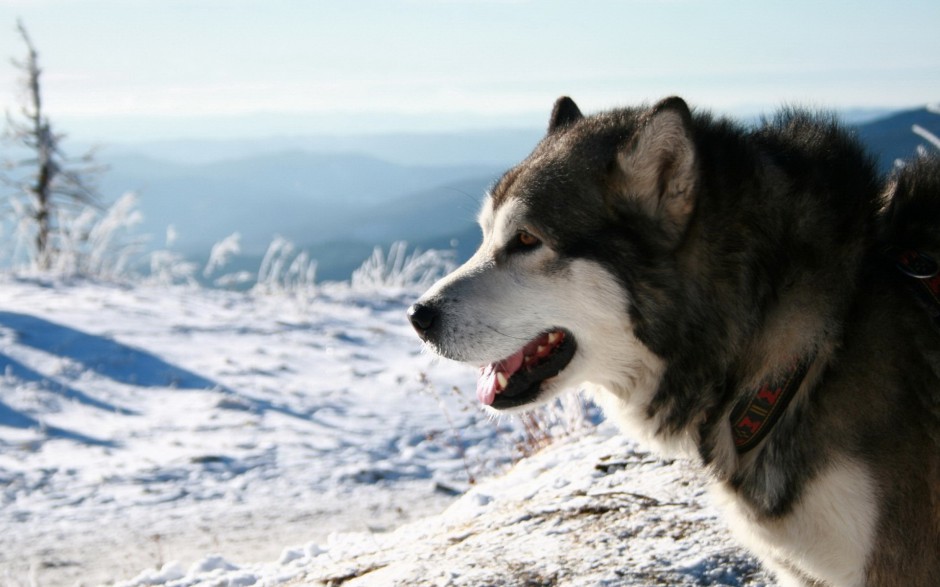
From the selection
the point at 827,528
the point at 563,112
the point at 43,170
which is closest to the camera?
the point at 827,528

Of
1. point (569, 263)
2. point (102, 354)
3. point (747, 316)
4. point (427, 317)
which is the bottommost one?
point (102, 354)

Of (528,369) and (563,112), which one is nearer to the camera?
(528,369)

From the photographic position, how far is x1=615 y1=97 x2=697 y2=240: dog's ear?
8.95 feet

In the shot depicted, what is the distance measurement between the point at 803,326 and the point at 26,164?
1943cm

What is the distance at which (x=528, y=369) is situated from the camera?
10.4ft

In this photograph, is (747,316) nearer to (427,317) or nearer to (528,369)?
(528,369)

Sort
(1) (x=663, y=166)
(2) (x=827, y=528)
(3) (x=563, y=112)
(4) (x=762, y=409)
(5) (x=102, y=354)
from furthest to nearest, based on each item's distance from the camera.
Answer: (5) (x=102, y=354) < (3) (x=563, y=112) < (1) (x=663, y=166) < (4) (x=762, y=409) < (2) (x=827, y=528)

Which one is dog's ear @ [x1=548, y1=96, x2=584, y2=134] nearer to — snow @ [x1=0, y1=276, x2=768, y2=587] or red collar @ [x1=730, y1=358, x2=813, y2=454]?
red collar @ [x1=730, y1=358, x2=813, y2=454]

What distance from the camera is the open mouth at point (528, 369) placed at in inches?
122

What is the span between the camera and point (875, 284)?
265 centimetres

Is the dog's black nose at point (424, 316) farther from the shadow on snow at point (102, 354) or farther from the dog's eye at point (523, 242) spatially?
the shadow on snow at point (102, 354)

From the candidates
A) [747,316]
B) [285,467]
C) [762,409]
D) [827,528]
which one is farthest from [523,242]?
[285,467]

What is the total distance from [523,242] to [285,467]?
4.66m

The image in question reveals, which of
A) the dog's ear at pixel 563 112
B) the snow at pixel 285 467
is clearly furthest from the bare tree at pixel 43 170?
the dog's ear at pixel 563 112
